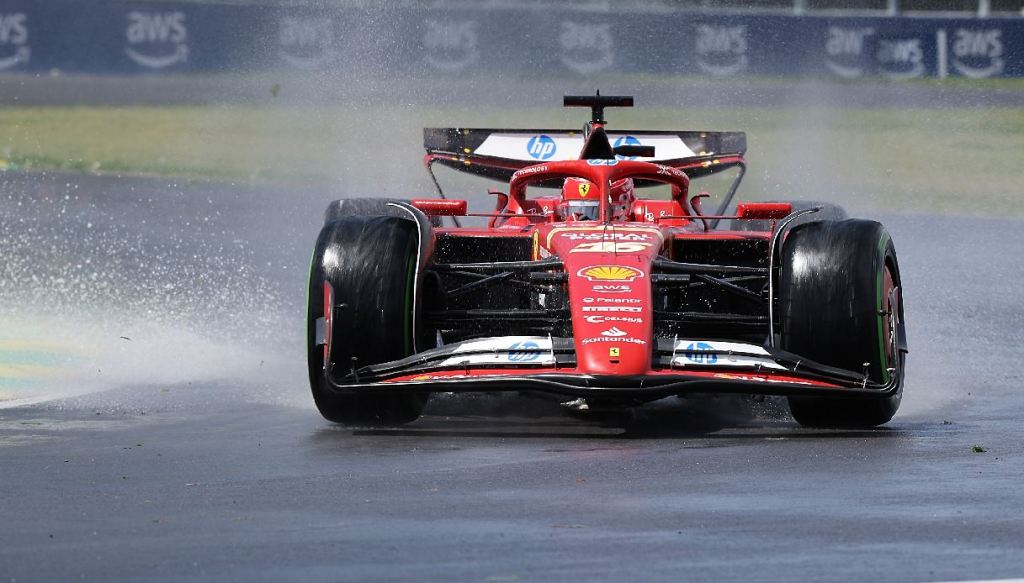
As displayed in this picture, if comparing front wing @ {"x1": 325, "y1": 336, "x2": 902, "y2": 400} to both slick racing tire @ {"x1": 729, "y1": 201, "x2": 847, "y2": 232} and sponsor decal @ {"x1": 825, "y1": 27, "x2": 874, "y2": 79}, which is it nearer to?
slick racing tire @ {"x1": 729, "y1": 201, "x2": 847, "y2": 232}

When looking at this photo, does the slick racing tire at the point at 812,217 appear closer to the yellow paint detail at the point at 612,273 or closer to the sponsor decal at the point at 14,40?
the yellow paint detail at the point at 612,273

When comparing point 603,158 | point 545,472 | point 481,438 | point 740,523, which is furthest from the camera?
point 603,158

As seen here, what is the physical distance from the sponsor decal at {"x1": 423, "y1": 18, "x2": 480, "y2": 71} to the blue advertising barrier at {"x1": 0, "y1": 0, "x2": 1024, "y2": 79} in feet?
0.04

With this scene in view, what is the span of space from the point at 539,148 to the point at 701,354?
5.51 metres

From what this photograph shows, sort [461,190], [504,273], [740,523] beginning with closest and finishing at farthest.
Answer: [740,523] < [504,273] < [461,190]

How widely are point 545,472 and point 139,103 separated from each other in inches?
761

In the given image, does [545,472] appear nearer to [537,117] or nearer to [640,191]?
[640,191]

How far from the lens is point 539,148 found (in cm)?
1491

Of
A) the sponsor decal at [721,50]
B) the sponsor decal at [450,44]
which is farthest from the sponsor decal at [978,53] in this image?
the sponsor decal at [450,44]

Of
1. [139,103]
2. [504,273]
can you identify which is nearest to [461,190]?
[139,103]

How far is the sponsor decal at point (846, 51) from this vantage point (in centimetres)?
2691

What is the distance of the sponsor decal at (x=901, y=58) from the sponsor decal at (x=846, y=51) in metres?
0.31

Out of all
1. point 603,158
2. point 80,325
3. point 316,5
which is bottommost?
point 80,325

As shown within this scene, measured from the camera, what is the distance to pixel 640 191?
2356cm
